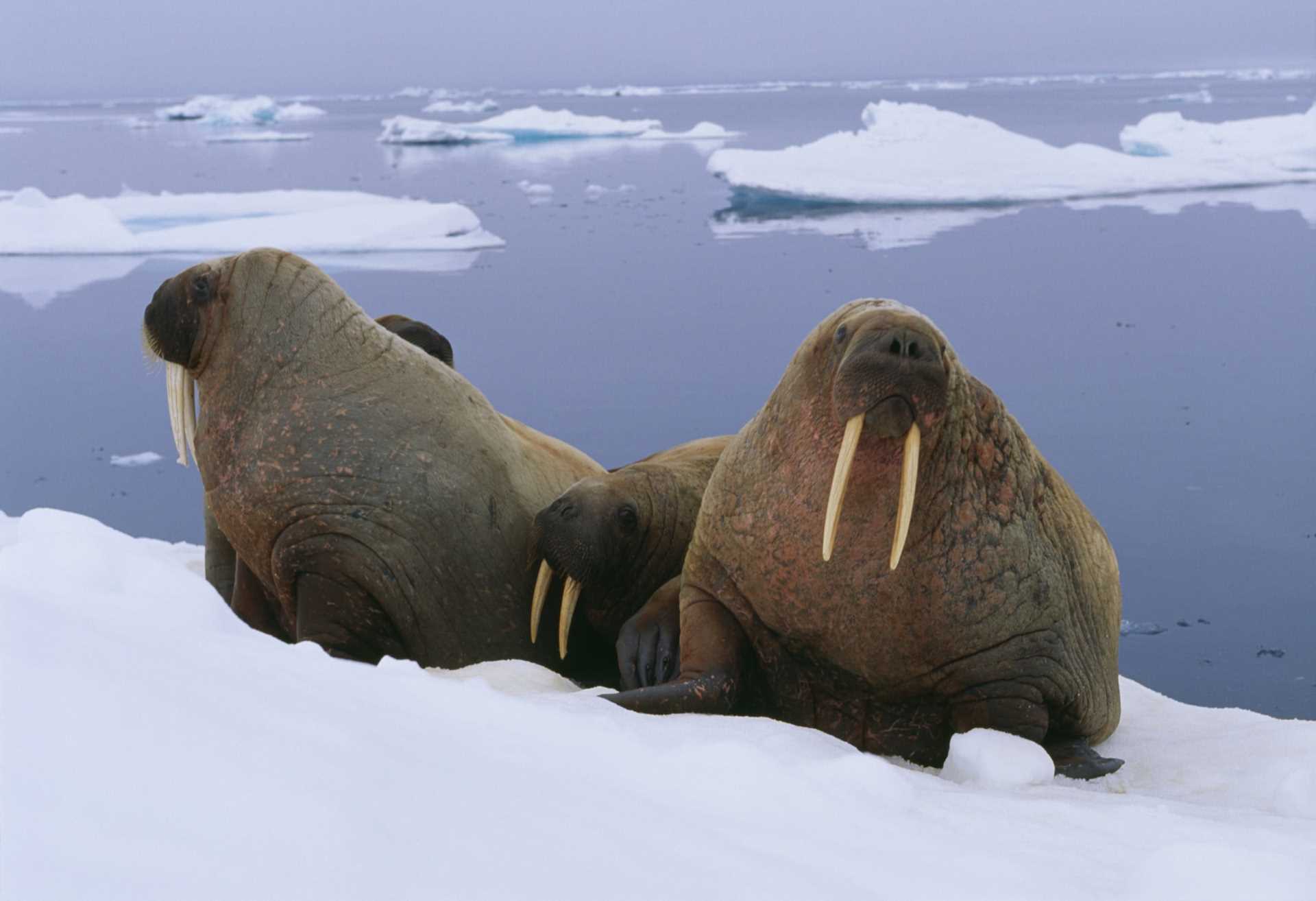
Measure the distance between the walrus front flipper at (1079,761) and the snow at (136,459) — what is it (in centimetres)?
612

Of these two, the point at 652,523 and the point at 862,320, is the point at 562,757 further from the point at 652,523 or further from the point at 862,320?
the point at 652,523

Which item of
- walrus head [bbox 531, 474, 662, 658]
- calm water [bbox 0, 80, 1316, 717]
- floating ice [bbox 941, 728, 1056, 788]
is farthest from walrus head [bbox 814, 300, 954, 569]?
calm water [bbox 0, 80, 1316, 717]

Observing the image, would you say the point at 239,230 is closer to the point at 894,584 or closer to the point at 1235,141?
the point at 894,584

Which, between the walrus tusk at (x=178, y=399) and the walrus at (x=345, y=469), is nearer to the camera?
the walrus at (x=345, y=469)

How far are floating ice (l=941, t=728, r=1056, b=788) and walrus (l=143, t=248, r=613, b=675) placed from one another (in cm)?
159

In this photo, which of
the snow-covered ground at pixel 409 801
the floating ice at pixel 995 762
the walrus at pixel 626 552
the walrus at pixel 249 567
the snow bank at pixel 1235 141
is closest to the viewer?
→ the snow-covered ground at pixel 409 801

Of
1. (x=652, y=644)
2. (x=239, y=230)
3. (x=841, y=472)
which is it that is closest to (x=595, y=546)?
(x=652, y=644)

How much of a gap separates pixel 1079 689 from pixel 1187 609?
2.54 metres

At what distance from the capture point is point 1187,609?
18.6ft

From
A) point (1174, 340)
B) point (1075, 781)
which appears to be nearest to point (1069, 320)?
point (1174, 340)

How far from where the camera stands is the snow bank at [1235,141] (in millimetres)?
23688

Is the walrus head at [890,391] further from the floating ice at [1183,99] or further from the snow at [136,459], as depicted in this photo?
the floating ice at [1183,99]

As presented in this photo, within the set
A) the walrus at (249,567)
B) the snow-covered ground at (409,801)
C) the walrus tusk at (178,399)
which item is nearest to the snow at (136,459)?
the walrus at (249,567)

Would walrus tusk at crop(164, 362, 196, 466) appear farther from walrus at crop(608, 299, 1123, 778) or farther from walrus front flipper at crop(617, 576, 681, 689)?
walrus at crop(608, 299, 1123, 778)
